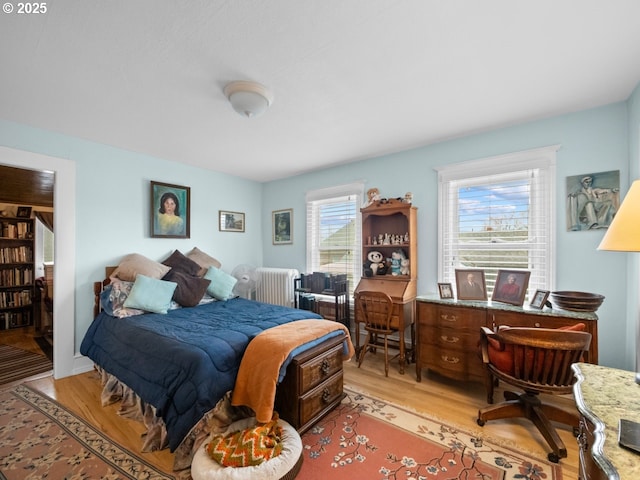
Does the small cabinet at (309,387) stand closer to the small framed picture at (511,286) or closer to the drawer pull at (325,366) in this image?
the drawer pull at (325,366)

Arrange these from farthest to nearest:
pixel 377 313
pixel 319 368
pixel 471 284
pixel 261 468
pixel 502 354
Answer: pixel 377 313, pixel 471 284, pixel 319 368, pixel 502 354, pixel 261 468


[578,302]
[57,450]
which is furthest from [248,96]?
[578,302]

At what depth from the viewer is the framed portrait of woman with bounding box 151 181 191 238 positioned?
3727mm

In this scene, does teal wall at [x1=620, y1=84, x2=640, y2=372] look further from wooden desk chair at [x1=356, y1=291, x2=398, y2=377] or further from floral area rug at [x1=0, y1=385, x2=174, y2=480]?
floral area rug at [x1=0, y1=385, x2=174, y2=480]

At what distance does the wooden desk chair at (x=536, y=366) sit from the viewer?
1.76 m

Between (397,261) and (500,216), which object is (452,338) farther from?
(500,216)

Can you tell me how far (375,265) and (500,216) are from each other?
1450mm

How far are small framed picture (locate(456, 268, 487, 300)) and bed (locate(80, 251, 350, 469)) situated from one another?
4.25ft

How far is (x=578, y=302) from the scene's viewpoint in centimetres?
216

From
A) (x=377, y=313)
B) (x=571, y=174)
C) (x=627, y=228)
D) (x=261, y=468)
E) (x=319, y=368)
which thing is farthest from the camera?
(x=377, y=313)

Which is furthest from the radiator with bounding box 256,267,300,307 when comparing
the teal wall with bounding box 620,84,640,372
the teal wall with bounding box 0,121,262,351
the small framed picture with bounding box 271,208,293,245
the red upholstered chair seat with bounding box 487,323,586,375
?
the teal wall with bounding box 620,84,640,372

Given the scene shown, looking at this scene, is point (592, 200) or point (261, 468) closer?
point (261, 468)

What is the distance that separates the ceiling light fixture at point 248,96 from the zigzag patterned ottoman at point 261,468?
2278 millimetres

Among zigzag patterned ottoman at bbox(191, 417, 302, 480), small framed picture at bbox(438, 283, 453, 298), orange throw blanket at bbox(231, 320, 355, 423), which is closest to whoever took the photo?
zigzag patterned ottoman at bbox(191, 417, 302, 480)
